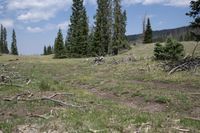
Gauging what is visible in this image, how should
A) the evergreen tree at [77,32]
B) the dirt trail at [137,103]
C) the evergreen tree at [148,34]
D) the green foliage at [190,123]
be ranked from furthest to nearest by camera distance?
1. the evergreen tree at [148,34]
2. the evergreen tree at [77,32]
3. the dirt trail at [137,103]
4. the green foliage at [190,123]

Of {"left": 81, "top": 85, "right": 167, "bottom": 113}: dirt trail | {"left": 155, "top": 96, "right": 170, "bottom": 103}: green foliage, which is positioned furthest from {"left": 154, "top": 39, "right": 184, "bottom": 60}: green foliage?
{"left": 155, "top": 96, "right": 170, "bottom": 103}: green foliage

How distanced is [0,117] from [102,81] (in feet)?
45.3

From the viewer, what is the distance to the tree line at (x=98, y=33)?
7250cm

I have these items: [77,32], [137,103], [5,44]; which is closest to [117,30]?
[77,32]

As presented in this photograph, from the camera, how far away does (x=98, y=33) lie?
74.1 m

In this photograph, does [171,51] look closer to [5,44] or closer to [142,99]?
[142,99]

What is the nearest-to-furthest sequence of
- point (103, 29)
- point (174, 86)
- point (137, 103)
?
point (137, 103), point (174, 86), point (103, 29)

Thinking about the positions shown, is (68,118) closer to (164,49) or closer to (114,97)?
(114,97)

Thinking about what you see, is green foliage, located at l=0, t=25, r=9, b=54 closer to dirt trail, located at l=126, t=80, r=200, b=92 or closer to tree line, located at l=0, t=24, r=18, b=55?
tree line, located at l=0, t=24, r=18, b=55

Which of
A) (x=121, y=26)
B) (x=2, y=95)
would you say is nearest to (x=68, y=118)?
(x=2, y=95)

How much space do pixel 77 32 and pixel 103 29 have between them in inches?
220

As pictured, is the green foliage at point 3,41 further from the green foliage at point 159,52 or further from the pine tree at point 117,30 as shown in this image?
the green foliage at point 159,52

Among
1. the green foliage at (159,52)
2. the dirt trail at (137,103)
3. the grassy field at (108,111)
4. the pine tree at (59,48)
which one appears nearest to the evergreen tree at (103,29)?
the pine tree at (59,48)

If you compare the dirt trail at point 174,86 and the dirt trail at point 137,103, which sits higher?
the dirt trail at point 174,86
